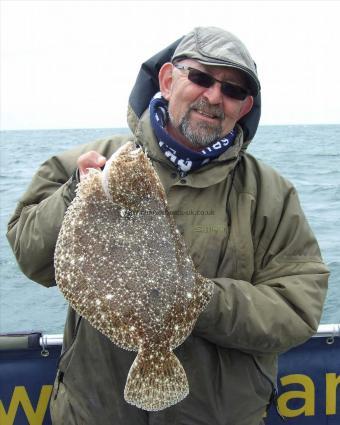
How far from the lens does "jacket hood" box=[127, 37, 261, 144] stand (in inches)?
120

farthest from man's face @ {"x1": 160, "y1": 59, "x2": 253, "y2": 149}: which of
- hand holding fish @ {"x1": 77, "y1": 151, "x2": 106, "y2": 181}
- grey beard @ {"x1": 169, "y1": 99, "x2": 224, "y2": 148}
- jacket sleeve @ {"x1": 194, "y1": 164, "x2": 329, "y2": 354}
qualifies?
hand holding fish @ {"x1": 77, "y1": 151, "x2": 106, "y2": 181}

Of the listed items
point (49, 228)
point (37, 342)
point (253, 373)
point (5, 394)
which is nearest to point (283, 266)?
point (253, 373)

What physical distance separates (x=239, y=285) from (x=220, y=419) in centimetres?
72

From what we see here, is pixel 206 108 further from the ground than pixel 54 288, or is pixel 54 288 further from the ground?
pixel 206 108

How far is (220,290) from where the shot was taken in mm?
2527

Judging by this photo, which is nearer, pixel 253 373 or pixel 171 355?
pixel 171 355

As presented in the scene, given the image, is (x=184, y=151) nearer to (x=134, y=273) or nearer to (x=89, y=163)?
(x=89, y=163)

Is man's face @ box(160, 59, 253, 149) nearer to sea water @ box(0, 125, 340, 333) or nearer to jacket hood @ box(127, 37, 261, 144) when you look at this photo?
jacket hood @ box(127, 37, 261, 144)

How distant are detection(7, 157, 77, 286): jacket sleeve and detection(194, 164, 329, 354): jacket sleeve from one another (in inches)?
31.7

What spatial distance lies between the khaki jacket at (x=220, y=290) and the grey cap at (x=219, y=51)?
0.39 m

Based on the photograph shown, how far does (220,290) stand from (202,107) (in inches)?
37.3

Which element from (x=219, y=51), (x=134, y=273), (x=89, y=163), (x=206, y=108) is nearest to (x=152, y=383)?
(x=134, y=273)

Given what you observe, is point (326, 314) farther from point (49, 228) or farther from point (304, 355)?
point (49, 228)

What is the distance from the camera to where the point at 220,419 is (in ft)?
8.89
